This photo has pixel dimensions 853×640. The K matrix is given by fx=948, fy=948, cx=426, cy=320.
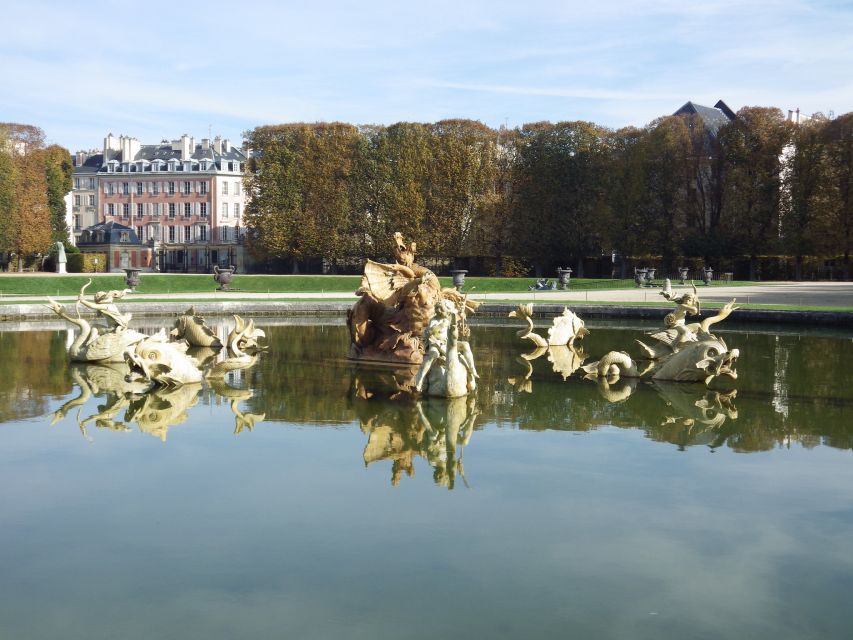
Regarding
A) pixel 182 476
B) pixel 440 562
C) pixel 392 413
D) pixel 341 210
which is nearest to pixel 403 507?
pixel 440 562

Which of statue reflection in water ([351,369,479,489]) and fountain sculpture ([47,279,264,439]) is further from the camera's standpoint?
fountain sculpture ([47,279,264,439])

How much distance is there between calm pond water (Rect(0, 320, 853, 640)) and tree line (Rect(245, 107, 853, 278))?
35.5 metres

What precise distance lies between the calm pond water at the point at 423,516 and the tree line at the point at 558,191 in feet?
117

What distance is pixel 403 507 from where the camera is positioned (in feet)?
25.4

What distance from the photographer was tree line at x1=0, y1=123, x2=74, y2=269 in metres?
48.8

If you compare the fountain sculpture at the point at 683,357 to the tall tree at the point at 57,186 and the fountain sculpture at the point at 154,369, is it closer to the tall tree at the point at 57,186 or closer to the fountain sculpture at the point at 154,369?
the fountain sculpture at the point at 154,369

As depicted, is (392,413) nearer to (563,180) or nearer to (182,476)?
(182,476)

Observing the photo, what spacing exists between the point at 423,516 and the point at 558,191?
43.2 m

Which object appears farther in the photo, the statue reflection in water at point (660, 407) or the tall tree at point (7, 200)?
the tall tree at point (7, 200)

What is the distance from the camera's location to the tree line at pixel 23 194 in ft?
160

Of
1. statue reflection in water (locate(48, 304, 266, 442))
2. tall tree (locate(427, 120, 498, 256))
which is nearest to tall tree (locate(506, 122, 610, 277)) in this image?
tall tree (locate(427, 120, 498, 256))

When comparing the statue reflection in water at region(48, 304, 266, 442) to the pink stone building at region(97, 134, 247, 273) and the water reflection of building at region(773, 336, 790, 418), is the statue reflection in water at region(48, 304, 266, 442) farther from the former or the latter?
the pink stone building at region(97, 134, 247, 273)

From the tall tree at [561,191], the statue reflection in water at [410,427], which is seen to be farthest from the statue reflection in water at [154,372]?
the tall tree at [561,191]

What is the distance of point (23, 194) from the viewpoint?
5106cm
